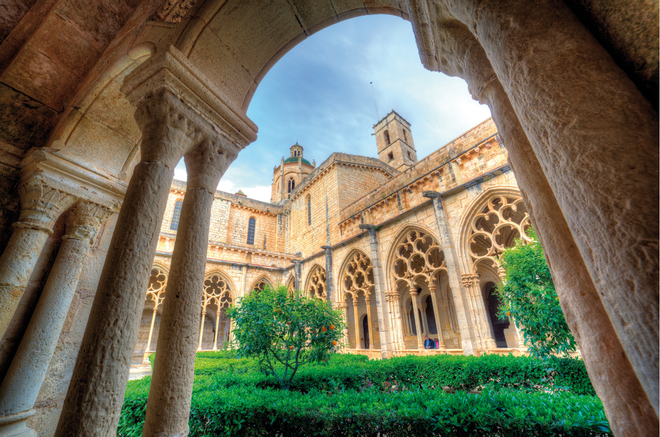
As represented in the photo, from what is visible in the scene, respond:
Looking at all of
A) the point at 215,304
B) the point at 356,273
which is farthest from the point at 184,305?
the point at 215,304

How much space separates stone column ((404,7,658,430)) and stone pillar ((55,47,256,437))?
5.29 feet

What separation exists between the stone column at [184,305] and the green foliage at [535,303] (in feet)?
14.2

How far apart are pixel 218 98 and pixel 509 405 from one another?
356 cm

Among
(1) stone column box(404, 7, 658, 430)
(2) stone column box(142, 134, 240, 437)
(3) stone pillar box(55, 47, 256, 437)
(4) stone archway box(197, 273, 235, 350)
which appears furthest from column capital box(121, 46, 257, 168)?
(4) stone archway box(197, 273, 235, 350)

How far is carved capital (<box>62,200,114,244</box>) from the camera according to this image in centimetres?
257

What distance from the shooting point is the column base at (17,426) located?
1.91 m

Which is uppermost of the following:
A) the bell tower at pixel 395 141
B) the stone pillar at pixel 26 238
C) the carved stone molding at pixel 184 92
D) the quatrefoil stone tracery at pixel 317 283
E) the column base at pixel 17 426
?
the bell tower at pixel 395 141

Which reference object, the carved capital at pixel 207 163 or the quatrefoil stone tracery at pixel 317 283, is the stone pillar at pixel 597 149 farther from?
the quatrefoil stone tracery at pixel 317 283

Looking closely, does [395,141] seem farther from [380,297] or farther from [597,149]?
[597,149]

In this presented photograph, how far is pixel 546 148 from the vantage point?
0.80 meters

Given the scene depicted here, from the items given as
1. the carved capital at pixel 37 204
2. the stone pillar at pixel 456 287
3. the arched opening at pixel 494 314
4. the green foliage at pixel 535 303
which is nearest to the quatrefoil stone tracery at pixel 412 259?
the stone pillar at pixel 456 287

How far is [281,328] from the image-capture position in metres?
4.66

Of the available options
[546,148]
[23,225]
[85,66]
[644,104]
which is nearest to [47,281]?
[23,225]

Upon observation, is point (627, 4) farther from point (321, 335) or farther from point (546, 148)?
point (321, 335)
